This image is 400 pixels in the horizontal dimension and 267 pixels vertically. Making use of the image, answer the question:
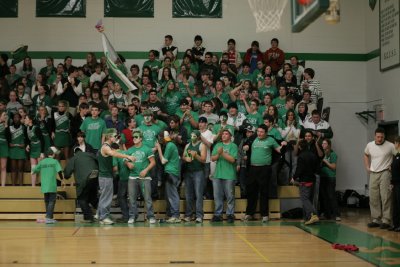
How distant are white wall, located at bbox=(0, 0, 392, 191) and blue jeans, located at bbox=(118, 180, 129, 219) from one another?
7.32 metres

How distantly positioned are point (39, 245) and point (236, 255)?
3447mm

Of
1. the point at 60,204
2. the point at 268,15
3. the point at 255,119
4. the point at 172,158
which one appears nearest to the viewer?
the point at 268,15

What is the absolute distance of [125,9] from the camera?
2116 centimetres

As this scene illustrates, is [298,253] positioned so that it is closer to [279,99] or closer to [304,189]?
[304,189]

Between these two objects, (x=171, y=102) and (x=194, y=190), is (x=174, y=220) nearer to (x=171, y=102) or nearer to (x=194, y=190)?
(x=194, y=190)

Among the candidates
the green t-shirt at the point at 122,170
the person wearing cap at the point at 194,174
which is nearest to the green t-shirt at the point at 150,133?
the green t-shirt at the point at 122,170

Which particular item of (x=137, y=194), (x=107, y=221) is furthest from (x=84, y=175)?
(x=137, y=194)

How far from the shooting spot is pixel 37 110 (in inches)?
665

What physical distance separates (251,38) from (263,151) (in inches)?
291

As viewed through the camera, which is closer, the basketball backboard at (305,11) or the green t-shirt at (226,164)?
the basketball backboard at (305,11)

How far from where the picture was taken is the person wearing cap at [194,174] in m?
14.6

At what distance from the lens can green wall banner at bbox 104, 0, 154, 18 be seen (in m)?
21.1

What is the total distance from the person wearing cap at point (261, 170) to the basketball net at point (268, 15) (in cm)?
316

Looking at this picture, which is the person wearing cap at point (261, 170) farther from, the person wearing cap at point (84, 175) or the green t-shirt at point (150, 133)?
the person wearing cap at point (84, 175)
